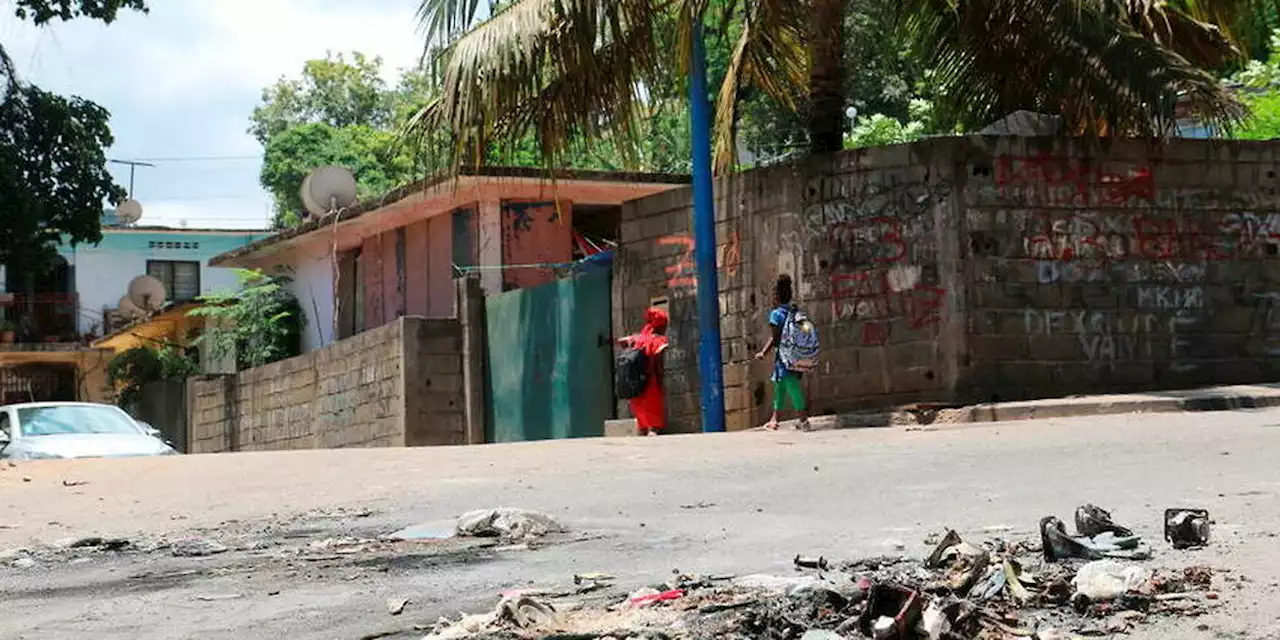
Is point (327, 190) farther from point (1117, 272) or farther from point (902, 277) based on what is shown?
point (1117, 272)

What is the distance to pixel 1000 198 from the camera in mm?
13930

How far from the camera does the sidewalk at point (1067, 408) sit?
41.3 feet

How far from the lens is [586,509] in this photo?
830 centimetres

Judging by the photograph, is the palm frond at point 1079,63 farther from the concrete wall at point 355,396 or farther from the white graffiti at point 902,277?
the concrete wall at point 355,396

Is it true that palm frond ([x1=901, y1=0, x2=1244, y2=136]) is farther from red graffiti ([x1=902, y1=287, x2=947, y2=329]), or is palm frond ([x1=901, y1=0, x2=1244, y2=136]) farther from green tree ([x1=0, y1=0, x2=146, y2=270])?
green tree ([x1=0, y1=0, x2=146, y2=270])

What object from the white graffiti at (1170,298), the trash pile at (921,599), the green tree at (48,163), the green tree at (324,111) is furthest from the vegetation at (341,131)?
the trash pile at (921,599)

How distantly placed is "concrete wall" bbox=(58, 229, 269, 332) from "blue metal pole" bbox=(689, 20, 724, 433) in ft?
105

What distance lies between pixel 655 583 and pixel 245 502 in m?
5.05

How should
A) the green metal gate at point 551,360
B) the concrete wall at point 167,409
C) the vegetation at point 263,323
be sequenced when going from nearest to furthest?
the green metal gate at point 551,360 < the vegetation at point 263,323 < the concrete wall at point 167,409

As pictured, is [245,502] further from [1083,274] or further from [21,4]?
[21,4]

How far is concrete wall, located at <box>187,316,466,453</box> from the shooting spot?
20141 mm

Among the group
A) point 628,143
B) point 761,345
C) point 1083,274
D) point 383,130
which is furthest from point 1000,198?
point 383,130

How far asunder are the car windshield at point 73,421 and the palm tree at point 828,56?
4.56 meters

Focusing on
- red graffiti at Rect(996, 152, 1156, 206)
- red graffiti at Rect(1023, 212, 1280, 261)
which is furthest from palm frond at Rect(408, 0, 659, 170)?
red graffiti at Rect(1023, 212, 1280, 261)
